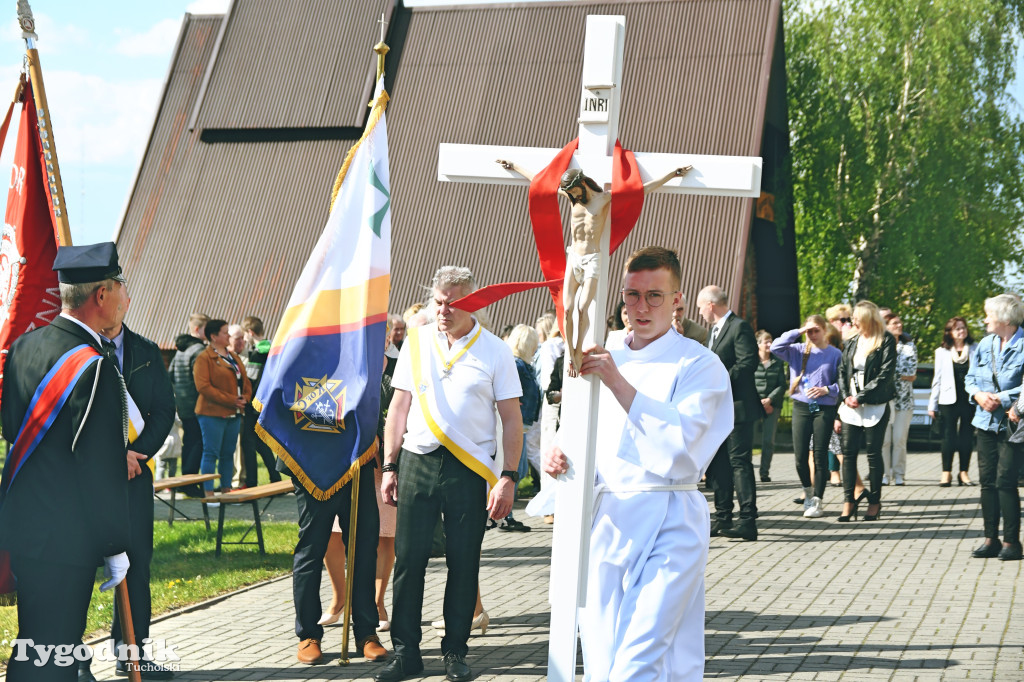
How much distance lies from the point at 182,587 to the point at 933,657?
5.05 meters

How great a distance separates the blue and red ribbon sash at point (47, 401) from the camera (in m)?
4.70

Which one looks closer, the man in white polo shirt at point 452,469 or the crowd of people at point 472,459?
the crowd of people at point 472,459

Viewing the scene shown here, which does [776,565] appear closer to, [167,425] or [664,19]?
[167,425]

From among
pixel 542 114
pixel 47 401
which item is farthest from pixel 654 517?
pixel 542 114

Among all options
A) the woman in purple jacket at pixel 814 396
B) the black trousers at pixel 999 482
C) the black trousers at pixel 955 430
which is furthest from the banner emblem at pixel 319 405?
the black trousers at pixel 955 430

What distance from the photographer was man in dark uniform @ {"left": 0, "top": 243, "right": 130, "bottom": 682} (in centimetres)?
471

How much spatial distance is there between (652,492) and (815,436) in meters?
7.89

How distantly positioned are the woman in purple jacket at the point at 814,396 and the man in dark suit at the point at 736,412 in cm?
127

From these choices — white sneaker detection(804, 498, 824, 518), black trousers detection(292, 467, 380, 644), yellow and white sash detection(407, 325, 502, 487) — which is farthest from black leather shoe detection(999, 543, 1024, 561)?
black trousers detection(292, 467, 380, 644)

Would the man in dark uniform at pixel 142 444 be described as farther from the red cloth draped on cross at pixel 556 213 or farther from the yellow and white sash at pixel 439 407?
the red cloth draped on cross at pixel 556 213

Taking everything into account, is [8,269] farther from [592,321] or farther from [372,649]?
[592,321]

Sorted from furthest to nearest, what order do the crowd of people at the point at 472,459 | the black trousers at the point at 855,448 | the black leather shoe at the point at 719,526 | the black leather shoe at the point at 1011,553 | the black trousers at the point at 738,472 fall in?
the black trousers at the point at 855,448
the black leather shoe at the point at 719,526
the black trousers at the point at 738,472
the black leather shoe at the point at 1011,553
the crowd of people at the point at 472,459

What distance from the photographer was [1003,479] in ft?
30.6

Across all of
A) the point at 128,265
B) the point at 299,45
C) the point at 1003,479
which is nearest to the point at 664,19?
the point at 299,45
